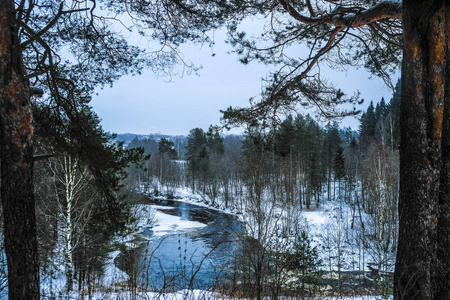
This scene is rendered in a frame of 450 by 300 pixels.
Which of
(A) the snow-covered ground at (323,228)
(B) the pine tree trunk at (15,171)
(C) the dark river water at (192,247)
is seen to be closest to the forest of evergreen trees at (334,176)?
(A) the snow-covered ground at (323,228)

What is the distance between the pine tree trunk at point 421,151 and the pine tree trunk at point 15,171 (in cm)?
381

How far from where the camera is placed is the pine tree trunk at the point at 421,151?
2.70 meters

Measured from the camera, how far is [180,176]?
5275cm

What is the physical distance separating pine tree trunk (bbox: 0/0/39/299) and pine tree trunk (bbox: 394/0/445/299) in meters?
3.81

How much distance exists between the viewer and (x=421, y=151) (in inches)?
108

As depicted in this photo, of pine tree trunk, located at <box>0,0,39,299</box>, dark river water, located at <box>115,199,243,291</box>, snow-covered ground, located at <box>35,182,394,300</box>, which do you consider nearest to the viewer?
pine tree trunk, located at <box>0,0,39,299</box>

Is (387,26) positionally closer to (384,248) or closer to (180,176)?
(384,248)

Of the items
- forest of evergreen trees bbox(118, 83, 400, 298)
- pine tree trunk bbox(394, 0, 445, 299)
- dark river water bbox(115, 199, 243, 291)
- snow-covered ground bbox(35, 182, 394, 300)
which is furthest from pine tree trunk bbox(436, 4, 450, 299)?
snow-covered ground bbox(35, 182, 394, 300)

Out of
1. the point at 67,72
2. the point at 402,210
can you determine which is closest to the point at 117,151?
the point at 67,72

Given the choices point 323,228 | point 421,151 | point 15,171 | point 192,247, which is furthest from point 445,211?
point 323,228

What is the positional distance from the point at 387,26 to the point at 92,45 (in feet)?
15.2

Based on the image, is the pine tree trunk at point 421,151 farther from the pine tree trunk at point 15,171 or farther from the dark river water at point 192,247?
the dark river water at point 192,247

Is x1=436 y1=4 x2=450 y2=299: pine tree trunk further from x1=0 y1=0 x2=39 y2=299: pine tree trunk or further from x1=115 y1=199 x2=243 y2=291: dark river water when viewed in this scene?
x1=115 y1=199 x2=243 y2=291: dark river water

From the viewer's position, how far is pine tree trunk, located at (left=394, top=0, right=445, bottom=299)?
2.70 meters
